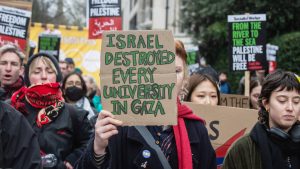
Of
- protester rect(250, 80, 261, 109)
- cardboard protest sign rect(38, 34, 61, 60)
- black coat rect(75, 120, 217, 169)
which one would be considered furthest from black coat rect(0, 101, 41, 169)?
cardboard protest sign rect(38, 34, 61, 60)

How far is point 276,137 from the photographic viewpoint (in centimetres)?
346

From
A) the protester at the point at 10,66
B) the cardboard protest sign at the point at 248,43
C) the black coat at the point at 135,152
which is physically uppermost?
the cardboard protest sign at the point at 248,43

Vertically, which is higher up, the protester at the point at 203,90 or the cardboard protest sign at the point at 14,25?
the cardboard protest sign at the point at 14,25

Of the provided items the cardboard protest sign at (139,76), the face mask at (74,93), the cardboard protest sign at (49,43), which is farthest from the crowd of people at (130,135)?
the cardboard protest sign at (49,43)

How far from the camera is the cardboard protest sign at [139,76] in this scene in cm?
298

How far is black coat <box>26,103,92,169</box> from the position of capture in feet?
14.3

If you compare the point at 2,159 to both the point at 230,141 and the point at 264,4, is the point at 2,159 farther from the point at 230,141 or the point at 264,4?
the point at 264,4

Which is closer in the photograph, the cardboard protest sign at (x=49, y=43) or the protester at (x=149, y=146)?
the protester at (x=149, y=146)

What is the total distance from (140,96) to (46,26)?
43.8 ft

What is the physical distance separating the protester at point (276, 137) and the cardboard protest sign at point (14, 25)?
5074mm

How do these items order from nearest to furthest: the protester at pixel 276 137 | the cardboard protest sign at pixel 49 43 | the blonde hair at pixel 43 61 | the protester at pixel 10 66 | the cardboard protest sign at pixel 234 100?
the protester at pixel 276 137 → the blonde hair at pixel 43 61 → the protester at pixel 10 66 → the cardboard protest sign at pixel 234 100 → the cardboard protest sign at pixel 49 43

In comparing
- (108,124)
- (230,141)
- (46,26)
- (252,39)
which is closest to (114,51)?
(108,124)

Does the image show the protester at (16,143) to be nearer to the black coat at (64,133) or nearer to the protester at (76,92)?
the black coat at (64,133)

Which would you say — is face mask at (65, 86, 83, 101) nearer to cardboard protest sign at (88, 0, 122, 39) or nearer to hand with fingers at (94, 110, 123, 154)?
cardboard protest sign at (88, 0, 122, 39)
